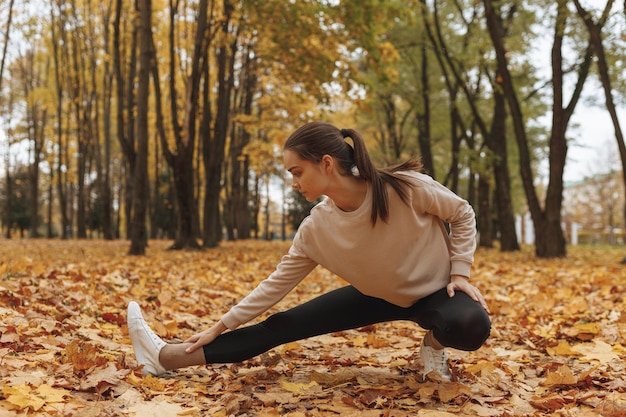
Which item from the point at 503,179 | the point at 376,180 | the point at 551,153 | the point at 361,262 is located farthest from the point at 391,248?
the point at 503,179

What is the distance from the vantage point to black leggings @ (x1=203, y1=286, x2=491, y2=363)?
9.28 feet

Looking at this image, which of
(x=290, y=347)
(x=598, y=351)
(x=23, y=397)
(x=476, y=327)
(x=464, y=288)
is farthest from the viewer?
(x=290, y=347)

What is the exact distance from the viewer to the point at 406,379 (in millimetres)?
2975

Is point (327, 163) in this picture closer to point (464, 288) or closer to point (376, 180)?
point (376, 180)

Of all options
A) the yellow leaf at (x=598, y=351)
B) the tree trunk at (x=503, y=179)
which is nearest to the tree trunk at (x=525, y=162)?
the tree trunk at (x=503, y=179)

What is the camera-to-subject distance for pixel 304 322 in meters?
3.09

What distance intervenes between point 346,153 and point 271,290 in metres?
0.80

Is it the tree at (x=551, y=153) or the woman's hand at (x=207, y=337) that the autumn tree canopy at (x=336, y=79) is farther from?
the woman's hand at (x=207, y=337)

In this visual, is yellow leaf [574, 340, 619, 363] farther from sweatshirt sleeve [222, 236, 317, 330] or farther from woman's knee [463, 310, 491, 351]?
sweatshirt sleeve [222, 236, 317, 330]

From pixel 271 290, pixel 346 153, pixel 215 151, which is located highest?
pixel 215 151

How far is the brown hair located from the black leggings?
20.8 inches

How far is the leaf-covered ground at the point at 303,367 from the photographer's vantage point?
2.45 metres

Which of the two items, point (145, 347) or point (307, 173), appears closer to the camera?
point (307, 173)

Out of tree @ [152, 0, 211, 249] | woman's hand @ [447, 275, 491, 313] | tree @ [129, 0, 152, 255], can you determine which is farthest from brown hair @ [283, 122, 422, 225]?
tree @ [152, 0, 211, 249]
